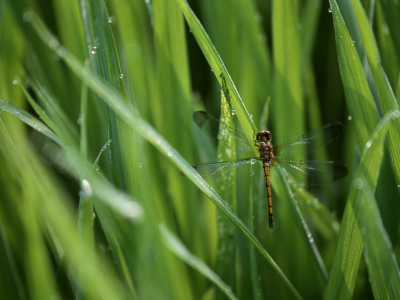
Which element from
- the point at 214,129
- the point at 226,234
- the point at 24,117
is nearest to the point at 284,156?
the point at 214,129

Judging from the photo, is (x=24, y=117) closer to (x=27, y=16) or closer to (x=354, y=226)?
(x=27, y=16)

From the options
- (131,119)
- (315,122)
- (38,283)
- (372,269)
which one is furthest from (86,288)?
(315,122)

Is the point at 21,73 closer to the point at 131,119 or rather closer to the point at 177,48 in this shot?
the point at 177,48

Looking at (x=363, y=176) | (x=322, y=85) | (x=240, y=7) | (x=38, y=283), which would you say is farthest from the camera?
(x=322, y=85)

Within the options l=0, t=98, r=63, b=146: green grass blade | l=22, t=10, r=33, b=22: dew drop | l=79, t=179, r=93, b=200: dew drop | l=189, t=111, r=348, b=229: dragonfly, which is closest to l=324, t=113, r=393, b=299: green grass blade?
l=189, t=111, r=348, b=229: dragonfly

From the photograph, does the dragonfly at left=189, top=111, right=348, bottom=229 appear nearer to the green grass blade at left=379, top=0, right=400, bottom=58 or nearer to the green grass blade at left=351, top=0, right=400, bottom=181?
the green grass blade at left=351, top=0, right=400, bottom=181
